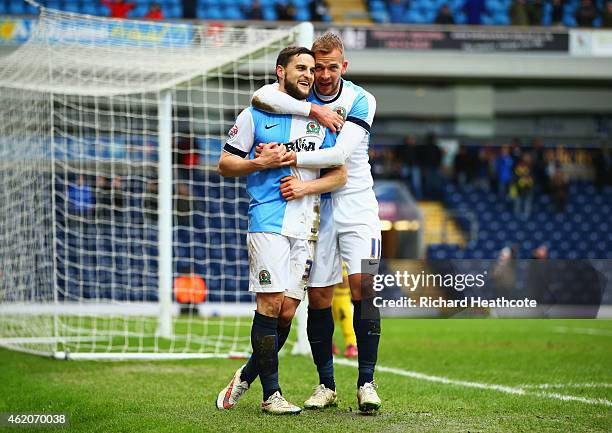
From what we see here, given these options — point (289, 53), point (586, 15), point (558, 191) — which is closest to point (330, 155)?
point (289, 53)

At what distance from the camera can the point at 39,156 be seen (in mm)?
11078

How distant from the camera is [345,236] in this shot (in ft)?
19.0

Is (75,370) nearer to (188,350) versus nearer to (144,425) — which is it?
(188,350)

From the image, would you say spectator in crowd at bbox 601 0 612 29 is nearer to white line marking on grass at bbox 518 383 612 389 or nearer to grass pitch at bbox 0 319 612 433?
grass pitch at bbox 0 319 612 433

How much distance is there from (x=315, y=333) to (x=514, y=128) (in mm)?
23509

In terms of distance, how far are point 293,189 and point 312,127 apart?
434 mm

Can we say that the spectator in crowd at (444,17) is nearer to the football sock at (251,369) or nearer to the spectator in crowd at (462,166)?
the spectator in crowd at (462,166)

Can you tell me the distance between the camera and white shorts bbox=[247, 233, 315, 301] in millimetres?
5539

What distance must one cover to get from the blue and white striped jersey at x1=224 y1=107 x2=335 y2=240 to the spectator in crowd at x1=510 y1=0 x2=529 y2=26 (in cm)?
2225

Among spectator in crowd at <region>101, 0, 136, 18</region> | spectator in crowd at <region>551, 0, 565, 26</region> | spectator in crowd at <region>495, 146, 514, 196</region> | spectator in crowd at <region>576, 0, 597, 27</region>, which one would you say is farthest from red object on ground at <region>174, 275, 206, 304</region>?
spectator in crowd at <region>551, 0, 565, 26</region>

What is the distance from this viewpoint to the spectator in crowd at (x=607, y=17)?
26625 mm

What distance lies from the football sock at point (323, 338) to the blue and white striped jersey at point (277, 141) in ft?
1.81

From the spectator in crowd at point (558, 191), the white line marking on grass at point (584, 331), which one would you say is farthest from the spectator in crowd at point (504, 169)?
the white line marking on grass at point (584, 331)

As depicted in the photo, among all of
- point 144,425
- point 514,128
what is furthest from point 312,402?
point 514,128
